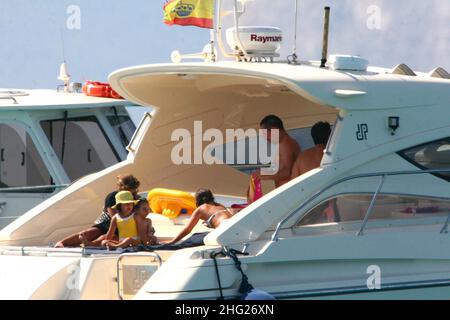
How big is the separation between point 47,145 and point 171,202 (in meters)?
4.21

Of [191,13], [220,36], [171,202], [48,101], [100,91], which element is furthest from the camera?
[100,91]

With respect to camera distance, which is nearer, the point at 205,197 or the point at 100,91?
the point at 205,197

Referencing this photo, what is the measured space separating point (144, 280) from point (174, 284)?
79 cm

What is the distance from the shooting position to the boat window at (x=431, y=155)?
427 inches

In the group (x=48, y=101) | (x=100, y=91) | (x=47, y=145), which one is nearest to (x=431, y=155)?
(x=47, y=145)

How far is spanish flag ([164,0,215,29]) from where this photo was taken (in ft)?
39.2

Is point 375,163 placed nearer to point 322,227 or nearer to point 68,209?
point 322,227

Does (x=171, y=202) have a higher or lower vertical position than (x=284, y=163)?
lower

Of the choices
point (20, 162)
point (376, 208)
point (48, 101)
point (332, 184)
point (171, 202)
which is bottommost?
point (20, 162)

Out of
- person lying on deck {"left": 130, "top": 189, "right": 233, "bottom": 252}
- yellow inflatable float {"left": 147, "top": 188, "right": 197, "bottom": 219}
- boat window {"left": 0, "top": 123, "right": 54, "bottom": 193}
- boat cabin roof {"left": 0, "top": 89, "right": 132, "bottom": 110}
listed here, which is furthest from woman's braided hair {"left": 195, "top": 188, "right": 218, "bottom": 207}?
boat cabin roof {"left": 0, "top": 89, "right": 132, "bottom": 110}

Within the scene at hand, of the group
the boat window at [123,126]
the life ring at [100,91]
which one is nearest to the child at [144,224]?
the boat window at [123,126]

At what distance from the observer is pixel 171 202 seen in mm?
12492

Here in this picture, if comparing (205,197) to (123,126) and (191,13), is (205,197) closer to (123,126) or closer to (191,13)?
(191,13)

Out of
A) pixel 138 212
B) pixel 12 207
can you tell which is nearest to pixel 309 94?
pixel 138 212
